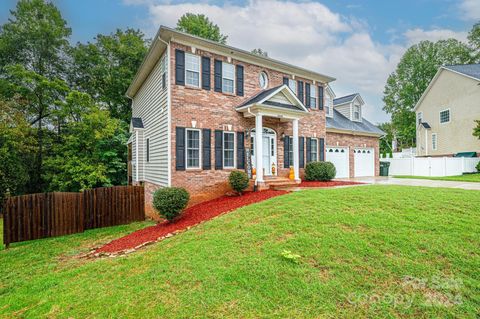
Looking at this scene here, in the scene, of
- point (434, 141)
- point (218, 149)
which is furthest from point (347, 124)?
point (434, 141)

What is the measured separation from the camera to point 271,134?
1242 centimetres

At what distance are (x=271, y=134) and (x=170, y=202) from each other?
20.6ft


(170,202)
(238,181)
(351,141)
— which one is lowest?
(170,202)

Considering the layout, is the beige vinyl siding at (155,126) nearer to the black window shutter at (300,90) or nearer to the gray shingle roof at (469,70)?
the black window shutter at (300,90)

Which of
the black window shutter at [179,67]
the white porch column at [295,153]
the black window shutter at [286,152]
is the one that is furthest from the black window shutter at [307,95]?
the black window shutter at [179,67]

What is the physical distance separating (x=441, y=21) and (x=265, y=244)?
77.8ft

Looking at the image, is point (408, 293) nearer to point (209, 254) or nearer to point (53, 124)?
point (209, 254)

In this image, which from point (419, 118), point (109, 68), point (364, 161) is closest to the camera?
point (364, 161)

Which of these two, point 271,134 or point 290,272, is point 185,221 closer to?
point 290,272

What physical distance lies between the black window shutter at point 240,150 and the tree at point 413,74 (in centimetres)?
3087

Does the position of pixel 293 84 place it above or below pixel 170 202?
above

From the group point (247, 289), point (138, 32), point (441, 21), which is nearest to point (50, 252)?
point (247, 289)

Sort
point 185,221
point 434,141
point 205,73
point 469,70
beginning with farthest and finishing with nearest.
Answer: point 434,141, point 469,70, point 205,73, point 185,221

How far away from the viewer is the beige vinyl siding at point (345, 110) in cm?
1848
